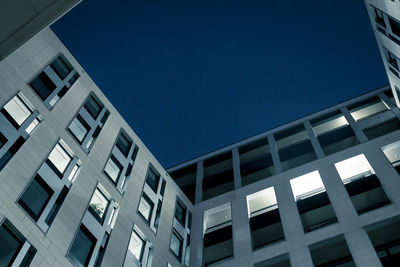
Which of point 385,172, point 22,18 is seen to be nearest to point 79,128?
point 22,18

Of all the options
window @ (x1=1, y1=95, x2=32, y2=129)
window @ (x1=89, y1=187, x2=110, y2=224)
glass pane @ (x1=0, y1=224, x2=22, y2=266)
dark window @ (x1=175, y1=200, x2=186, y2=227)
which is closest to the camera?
glass pane @ (x1=0, y1=224, x2=22, y2=266)

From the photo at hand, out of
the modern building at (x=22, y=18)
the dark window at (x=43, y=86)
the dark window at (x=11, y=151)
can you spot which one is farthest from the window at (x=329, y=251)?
the modern building at (x=22, y=18)

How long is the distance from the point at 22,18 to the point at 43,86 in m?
19.0

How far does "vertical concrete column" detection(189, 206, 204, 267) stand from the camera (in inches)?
1117

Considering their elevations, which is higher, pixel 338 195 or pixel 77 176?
pixel 338 195

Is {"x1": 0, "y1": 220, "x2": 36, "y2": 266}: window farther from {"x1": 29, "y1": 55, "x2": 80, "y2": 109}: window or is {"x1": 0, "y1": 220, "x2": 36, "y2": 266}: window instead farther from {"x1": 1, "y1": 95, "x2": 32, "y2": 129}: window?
{"x1": 29, "y1": 55, "x2": 80, "y2": 109}: window

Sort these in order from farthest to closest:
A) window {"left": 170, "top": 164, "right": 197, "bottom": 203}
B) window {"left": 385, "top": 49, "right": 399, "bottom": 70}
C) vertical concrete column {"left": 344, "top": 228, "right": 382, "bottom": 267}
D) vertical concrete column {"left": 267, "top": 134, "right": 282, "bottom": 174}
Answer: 1. window {"left": 170, "top": 164, "right": 197, "bottom": 203}
2. vertical concrete column {"left": 267, "top": 134, "right": 282, "bottom": 174}
3. window {"left": 385, "top": 49, "right": 399, "bottom": 70}
4. vertical concrete column {"left": 344, "top": 228, "right": 382, "bottom": 267}

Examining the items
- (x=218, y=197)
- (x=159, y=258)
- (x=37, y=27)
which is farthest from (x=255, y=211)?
(x=37, y=27)

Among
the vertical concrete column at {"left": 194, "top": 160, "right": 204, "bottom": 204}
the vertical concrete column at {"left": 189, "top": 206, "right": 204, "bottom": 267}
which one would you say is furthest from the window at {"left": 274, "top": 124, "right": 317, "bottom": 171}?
the vertical concrete column at {"left": 189, "top": 206, "right": 204, "bottom": 267}

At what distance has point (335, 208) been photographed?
2581cm

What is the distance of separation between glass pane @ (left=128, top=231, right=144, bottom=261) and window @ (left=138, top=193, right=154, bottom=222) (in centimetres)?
201

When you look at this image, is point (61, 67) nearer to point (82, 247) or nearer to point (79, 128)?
point (79, 128)

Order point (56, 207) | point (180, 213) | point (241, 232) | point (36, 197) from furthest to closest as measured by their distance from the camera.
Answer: point (180, 213) < point (241, 232) < point (56, 207) < point (36, 197)

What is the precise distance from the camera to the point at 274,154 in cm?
3659
